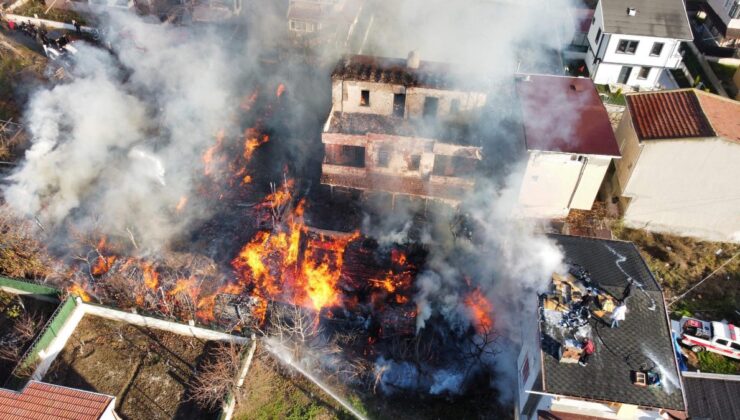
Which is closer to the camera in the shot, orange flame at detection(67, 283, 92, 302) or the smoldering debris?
the smoldering debris

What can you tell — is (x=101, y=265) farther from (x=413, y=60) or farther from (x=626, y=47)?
(x=626, y=47)

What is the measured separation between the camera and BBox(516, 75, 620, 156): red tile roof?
30328mm

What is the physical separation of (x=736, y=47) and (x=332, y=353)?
46451 millimetres

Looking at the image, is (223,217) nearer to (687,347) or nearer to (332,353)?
(332,353)

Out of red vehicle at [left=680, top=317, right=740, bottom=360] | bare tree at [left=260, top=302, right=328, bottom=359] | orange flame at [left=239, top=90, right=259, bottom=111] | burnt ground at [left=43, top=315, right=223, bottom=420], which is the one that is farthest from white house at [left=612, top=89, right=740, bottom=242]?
orange flame at [left=239, top=90, right=259, bottom=111]

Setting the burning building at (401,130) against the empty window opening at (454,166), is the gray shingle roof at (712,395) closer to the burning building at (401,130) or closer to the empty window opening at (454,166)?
the burning building at (401,130)

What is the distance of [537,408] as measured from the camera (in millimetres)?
22219

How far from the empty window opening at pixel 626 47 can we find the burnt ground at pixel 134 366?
38.6m

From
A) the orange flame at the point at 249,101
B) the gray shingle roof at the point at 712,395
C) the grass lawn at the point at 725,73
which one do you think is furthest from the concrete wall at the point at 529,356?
the grass lawn at the point at 725,73

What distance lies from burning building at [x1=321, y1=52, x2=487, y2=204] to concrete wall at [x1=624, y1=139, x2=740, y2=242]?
10617mm

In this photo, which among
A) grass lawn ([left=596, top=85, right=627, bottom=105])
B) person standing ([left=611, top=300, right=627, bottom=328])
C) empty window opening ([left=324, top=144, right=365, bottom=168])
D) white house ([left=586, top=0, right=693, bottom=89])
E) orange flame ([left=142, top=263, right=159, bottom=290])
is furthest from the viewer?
grass lawn ([left=596, top=85, right=627, bottom=105])

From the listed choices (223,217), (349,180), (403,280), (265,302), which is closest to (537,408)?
(403,280)

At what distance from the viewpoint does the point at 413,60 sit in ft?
111

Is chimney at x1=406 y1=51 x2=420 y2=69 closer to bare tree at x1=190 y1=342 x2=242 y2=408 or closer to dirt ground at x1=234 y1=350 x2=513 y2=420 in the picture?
dirt ground at x1=234 y1=350 x2=513 y2=420
